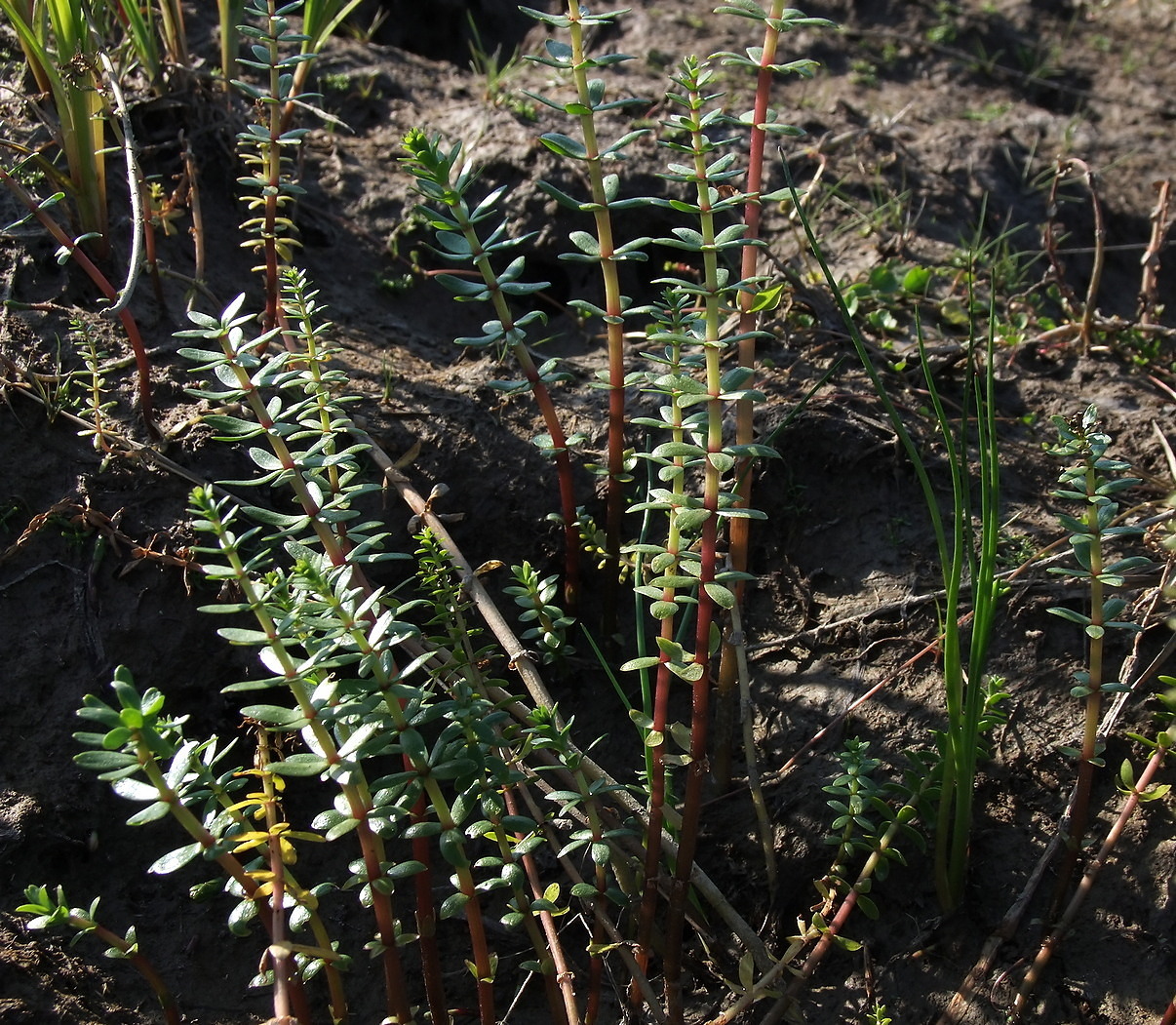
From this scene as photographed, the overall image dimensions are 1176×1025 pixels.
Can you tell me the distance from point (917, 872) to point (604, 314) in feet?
4.59

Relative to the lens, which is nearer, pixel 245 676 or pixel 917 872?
pixel 917 872

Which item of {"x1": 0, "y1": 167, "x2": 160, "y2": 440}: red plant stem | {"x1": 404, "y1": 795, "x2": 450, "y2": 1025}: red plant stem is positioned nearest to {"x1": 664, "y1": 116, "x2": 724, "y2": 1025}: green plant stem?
{"x1": 404, "y1": 795, "x2": 450, "y2": 1025}: red plant stem

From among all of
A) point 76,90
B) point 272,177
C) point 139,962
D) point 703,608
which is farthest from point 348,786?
point 76,90

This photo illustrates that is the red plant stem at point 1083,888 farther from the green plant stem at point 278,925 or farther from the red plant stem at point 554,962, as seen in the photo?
the green plant stem at point 278,925

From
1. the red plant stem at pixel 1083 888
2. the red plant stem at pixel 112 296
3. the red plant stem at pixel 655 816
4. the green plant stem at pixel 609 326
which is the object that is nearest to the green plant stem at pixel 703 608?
the red plant stem at pixel 655 816

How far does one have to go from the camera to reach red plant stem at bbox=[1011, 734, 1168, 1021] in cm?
208

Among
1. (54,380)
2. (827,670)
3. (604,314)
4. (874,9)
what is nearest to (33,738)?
(54,380)

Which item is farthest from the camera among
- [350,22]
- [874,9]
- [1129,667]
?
[874,9]

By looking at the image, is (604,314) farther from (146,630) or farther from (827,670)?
(146,630)

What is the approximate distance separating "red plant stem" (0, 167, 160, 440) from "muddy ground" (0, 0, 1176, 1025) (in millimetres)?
74

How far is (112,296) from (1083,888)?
8.28ft

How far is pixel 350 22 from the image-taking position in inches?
171

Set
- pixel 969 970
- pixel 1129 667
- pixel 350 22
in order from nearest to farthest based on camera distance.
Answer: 1. pixel 969 970
2. pixel 1129 667
3. pixel 350 22

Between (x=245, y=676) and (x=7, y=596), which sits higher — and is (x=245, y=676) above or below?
below
